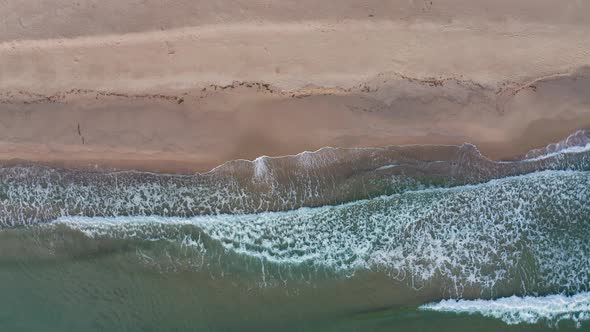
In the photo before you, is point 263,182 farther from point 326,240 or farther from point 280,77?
point 280,77

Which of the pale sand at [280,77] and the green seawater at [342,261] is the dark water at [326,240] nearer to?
the green seawater at [342,261]

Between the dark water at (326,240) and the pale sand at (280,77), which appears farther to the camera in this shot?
the dark water at (326,240)

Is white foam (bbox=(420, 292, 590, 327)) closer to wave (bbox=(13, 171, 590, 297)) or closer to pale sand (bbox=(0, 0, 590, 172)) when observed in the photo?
wave (bbox=(13, 171, 590, 297))

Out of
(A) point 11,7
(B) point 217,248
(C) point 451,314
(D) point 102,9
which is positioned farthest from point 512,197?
(A) point 11,7

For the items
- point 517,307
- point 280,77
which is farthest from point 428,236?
point 280,77

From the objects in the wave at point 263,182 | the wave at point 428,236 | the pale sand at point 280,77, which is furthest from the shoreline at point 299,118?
the wave at point 428,236

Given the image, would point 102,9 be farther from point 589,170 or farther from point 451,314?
point 589,170

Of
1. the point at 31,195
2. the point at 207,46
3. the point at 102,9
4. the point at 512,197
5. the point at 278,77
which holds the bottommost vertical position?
the point at 512,197
